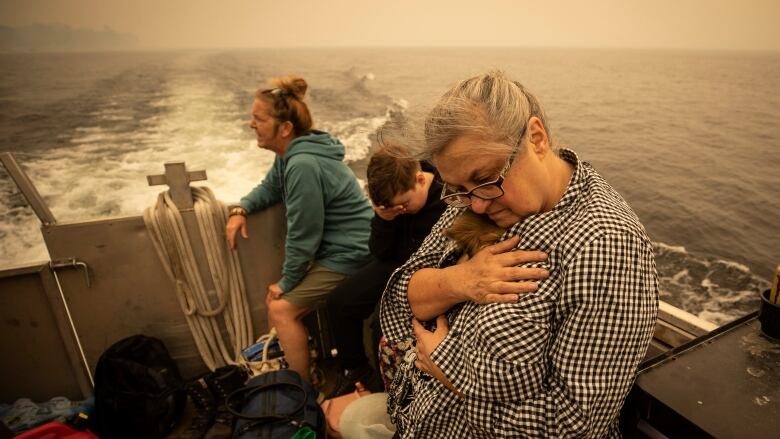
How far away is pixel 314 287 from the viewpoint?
1741 mm

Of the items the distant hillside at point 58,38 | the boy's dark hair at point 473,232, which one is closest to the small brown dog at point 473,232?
the boy's dark hair at point 473,232

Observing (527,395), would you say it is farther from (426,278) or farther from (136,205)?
(136,205)

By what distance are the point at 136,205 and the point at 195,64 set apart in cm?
950

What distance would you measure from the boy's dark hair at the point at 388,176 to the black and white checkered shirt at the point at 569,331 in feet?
2.22

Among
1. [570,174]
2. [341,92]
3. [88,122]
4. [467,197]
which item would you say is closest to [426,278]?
[467,197]

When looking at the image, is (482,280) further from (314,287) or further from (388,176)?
(314,287)

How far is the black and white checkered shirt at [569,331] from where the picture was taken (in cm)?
63

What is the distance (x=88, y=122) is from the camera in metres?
6.74

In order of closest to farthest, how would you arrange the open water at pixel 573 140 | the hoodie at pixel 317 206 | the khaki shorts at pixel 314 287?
the hoodie at pixel 317 206, the khaki shorts at pixel 314 287, the open water at pixel 573 140

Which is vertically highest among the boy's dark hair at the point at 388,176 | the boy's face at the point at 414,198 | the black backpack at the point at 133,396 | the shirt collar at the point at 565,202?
the shirt collar at the point at 565,202

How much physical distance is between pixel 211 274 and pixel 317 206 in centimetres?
70

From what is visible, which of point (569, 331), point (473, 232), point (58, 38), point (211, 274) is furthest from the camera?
point (58, 38)

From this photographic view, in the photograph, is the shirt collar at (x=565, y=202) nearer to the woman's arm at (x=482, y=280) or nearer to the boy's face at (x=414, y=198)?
the woman's arm at (x=482, y=280)

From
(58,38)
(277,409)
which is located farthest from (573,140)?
(58,38)
